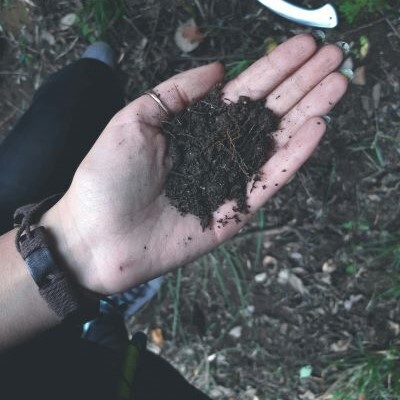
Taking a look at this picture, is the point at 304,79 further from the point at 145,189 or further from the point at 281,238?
the point at 281,238

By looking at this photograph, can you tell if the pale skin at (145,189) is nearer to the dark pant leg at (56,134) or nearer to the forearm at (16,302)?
the forearm at (16,302)

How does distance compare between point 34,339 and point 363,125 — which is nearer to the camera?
point 34,339

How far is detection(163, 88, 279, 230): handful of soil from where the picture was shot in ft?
7.45

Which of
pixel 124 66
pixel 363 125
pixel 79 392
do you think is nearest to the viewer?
pixel 79 392

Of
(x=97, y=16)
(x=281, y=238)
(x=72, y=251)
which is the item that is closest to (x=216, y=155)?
(x=72, y=251)

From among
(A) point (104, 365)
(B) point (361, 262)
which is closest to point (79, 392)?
(A) point (104, 365)

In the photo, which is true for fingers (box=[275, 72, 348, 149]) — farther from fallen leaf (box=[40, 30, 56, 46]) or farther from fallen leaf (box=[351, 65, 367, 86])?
fallen leaf (box=[40, 30, 56, 46])

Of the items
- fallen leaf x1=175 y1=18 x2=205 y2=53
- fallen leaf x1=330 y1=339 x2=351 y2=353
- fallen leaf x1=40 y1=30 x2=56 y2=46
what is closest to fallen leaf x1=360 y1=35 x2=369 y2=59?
fallen leaf x1=175 y1=18 x2=205 y2=53

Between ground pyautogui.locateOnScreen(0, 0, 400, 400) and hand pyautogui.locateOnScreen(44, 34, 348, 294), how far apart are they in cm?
57

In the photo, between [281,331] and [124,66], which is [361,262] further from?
[124,66]

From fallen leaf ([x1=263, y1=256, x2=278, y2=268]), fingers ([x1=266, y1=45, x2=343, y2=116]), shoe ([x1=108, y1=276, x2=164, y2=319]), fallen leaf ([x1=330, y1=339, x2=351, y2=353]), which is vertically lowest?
fallen leaf ([x1=330, y1=339, x2=351, y2=353])

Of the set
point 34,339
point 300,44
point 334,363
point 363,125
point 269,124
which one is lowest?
point 334,363

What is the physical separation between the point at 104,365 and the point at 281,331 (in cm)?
113

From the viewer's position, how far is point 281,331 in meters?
2.97
